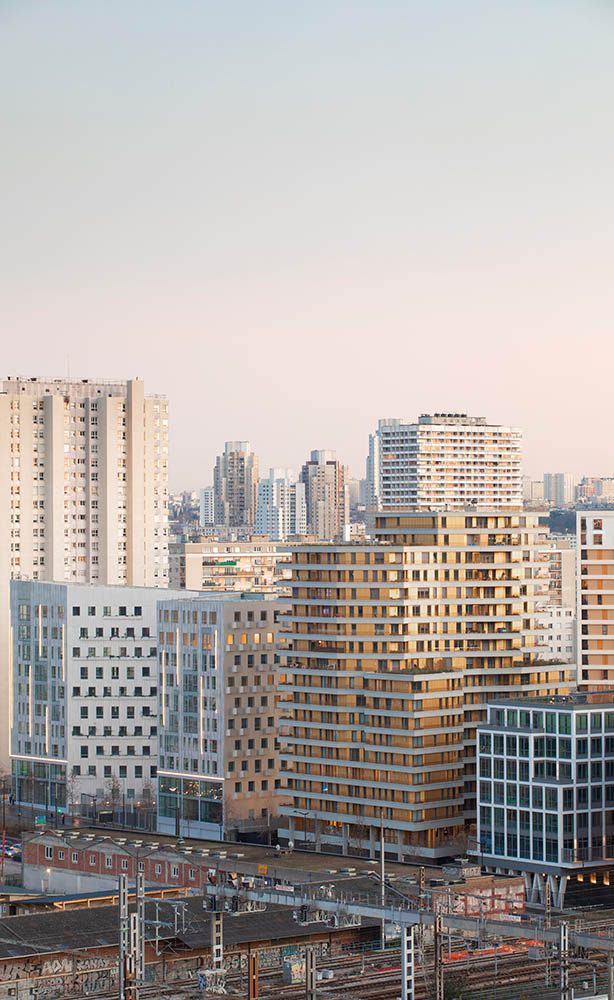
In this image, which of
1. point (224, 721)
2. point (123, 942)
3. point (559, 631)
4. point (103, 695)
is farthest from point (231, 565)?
point (123, 942)

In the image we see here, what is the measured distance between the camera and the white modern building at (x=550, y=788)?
62969 millimetres

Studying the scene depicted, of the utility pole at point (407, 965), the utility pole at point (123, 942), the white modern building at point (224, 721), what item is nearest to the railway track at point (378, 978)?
the utility pole at point (123, 942)

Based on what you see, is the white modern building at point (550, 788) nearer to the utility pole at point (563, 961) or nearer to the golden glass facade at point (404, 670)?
the golden glass facade at point (404, 670)

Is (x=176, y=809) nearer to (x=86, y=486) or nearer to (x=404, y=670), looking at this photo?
(x=404, y=670)

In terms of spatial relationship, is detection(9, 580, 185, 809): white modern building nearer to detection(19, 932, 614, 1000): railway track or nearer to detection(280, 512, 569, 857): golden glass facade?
detection(280, 512, 569, 857): golden glass facade

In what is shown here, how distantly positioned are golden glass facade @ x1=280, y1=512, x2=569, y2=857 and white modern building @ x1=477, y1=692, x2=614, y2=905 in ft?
16.5

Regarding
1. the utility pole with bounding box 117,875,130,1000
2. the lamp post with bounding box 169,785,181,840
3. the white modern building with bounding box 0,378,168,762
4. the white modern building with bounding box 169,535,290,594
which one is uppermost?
the white modern building with bounding box 0,378,168,762

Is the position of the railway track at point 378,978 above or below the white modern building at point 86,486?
below

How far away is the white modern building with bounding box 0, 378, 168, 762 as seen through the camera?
103m

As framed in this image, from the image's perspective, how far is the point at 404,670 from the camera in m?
71.1

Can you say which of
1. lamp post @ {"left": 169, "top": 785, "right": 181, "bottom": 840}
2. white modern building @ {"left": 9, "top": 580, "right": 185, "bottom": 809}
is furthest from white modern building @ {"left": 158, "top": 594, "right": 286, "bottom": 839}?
white modern building @ {"left": 9, "top": 580, "right": 185, "bottom": 809}

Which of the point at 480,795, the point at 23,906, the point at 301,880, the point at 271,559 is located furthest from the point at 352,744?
the point at 271,559

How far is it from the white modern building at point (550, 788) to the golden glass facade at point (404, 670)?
5.03m

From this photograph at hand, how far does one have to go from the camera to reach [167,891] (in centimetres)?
5722
